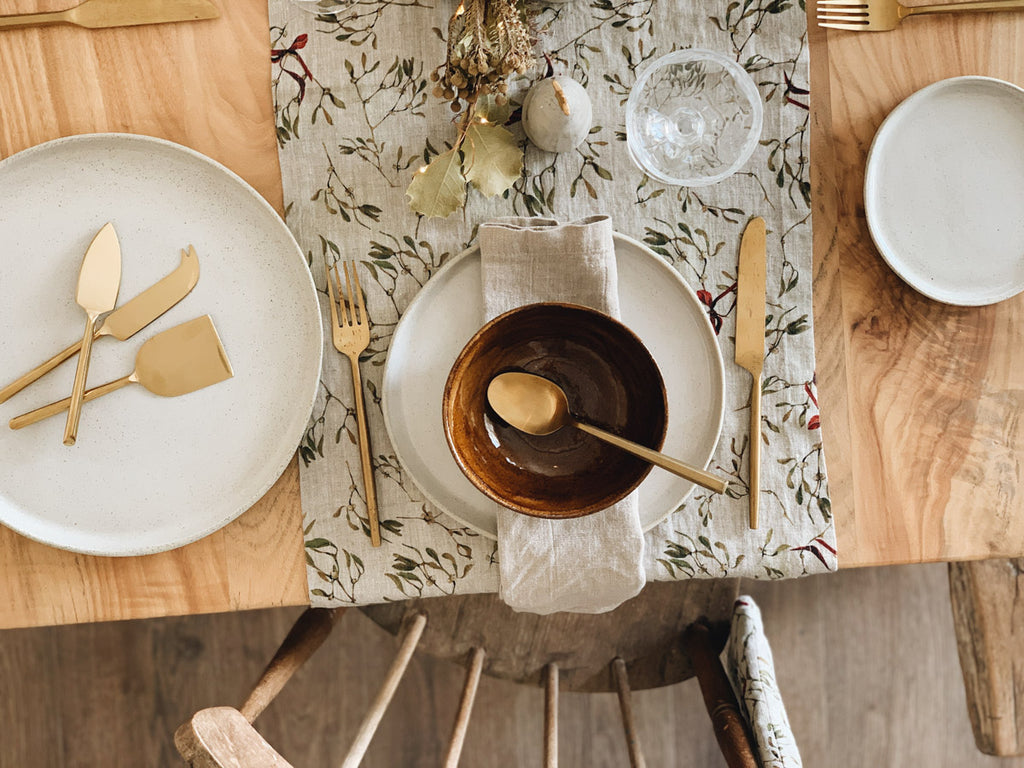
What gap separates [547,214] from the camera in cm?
71

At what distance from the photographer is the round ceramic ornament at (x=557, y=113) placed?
25.4 inches

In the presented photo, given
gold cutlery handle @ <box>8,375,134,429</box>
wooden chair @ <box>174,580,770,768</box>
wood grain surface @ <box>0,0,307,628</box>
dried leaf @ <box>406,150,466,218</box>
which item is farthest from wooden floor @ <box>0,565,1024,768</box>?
dried leaf @ <box>406,150,466,218</box>

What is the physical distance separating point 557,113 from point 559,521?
0.37 meters

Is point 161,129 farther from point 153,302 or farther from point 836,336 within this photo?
point 836,336

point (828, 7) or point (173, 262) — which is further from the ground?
point (828, 7)

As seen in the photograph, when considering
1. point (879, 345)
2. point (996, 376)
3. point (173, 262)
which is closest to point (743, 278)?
point (879, 345)

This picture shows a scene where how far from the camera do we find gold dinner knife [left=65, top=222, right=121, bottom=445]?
677mm

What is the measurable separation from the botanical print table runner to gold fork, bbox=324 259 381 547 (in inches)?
0.5

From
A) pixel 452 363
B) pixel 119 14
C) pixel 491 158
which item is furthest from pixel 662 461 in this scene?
pixel 119 14

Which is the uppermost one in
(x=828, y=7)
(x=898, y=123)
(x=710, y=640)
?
(x=828, y=7)

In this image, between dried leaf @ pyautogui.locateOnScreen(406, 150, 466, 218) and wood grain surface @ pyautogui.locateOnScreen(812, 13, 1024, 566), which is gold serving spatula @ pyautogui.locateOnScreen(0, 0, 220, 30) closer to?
dried leaf @ pyautogui.locateOnScreen(406, 150, 466, 218)

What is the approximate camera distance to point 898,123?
2.31 feet

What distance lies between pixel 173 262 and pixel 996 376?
32.1 inches

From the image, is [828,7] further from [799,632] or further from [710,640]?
Answer: [799,632]
